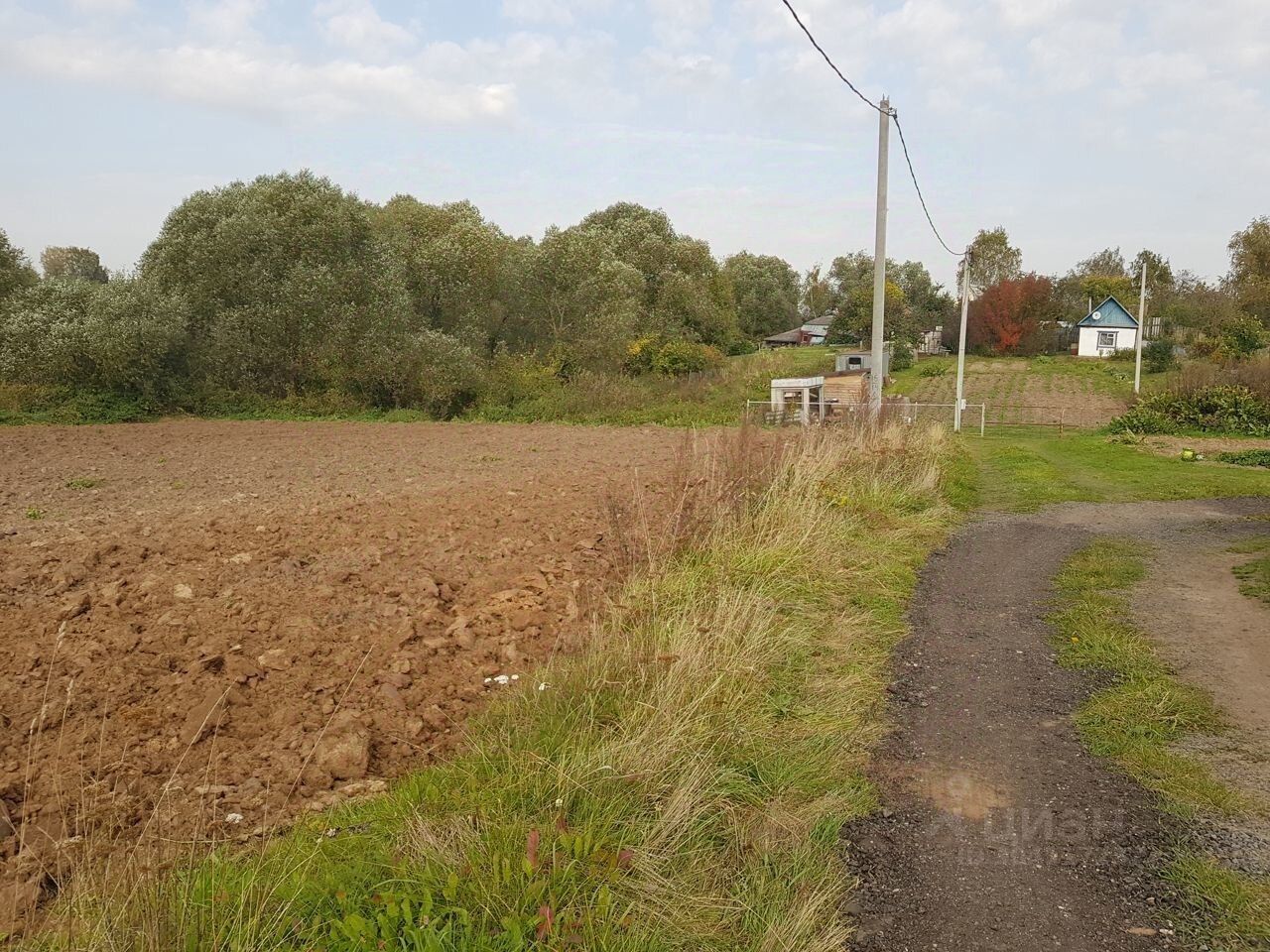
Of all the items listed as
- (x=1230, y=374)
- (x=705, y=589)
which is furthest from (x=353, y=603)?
(x=1230, y=374)

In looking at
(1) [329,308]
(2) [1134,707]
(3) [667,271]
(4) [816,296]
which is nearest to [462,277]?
(1) [329,308]

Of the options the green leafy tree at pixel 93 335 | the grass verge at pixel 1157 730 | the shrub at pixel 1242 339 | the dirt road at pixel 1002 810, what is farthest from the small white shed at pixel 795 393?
the shrub at pixel 1242 339

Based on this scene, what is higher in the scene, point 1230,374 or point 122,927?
point 1230,374

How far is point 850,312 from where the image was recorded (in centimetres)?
7144

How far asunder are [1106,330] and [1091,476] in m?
47.9

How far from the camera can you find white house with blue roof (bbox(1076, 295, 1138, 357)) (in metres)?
59.4

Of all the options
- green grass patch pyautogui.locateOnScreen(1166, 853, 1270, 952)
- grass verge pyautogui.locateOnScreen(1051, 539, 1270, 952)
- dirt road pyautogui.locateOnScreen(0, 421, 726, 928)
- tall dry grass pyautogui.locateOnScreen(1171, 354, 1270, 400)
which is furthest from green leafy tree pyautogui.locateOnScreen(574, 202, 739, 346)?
green grass patch pyautogui.locateOnScreen(1166, 853, 1270, 952)

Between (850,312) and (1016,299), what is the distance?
46.4 feet

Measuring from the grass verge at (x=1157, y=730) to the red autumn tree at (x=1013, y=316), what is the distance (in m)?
56.4

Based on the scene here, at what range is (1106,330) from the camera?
196 feet

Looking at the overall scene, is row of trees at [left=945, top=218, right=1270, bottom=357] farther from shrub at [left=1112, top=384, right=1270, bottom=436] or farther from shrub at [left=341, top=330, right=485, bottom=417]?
shrub at [left=341, top=330, right=485, bottom=417]

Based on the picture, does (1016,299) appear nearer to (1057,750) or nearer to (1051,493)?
(1051,493)

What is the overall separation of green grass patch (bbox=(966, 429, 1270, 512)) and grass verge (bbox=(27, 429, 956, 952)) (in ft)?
31.6

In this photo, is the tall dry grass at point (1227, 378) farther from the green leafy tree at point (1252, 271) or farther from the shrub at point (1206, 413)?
the green leafy tree at point (1252, 271)
